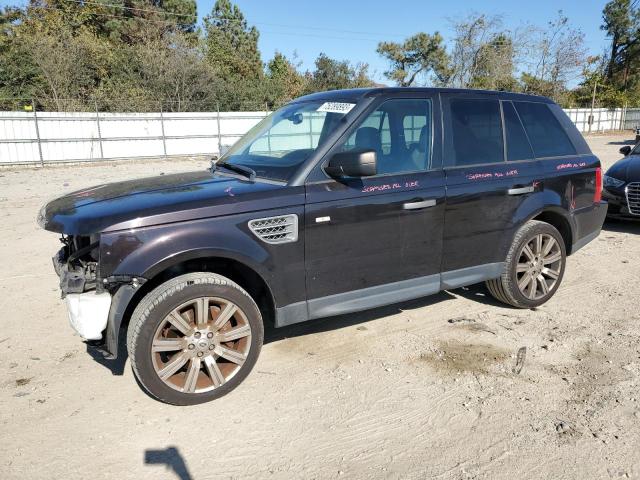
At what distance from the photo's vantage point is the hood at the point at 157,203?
302 cm

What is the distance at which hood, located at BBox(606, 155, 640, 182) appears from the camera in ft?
25.1

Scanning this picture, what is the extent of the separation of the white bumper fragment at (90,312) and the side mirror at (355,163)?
5.51 feet

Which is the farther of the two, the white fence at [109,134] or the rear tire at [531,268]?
the white fence at [109,134]

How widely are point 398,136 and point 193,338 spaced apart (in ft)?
7.04

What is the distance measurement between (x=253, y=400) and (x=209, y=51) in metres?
39.7

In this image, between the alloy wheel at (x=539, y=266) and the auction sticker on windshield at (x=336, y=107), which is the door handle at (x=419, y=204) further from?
the alloy wheel at (x=539, y=266)

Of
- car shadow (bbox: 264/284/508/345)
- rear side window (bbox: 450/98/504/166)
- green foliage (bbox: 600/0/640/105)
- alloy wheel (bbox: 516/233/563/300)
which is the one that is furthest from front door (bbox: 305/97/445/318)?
green foliage (bbox: 600/0/640/105)

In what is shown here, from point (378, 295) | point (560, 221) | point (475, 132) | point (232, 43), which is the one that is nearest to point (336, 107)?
point (475, 132)

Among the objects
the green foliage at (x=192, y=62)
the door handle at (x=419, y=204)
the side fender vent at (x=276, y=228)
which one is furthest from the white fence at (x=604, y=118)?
the side fender vent at (x=276, y=228)

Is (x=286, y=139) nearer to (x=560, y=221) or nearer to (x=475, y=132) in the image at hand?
(x=475, y=132)

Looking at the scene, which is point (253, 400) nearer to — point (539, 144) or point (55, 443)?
point (55, 443)

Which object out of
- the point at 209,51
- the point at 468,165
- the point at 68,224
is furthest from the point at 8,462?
the point at 209,51

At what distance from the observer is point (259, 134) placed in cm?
445

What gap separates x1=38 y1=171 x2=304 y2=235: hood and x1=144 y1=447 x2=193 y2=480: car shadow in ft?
4.23
